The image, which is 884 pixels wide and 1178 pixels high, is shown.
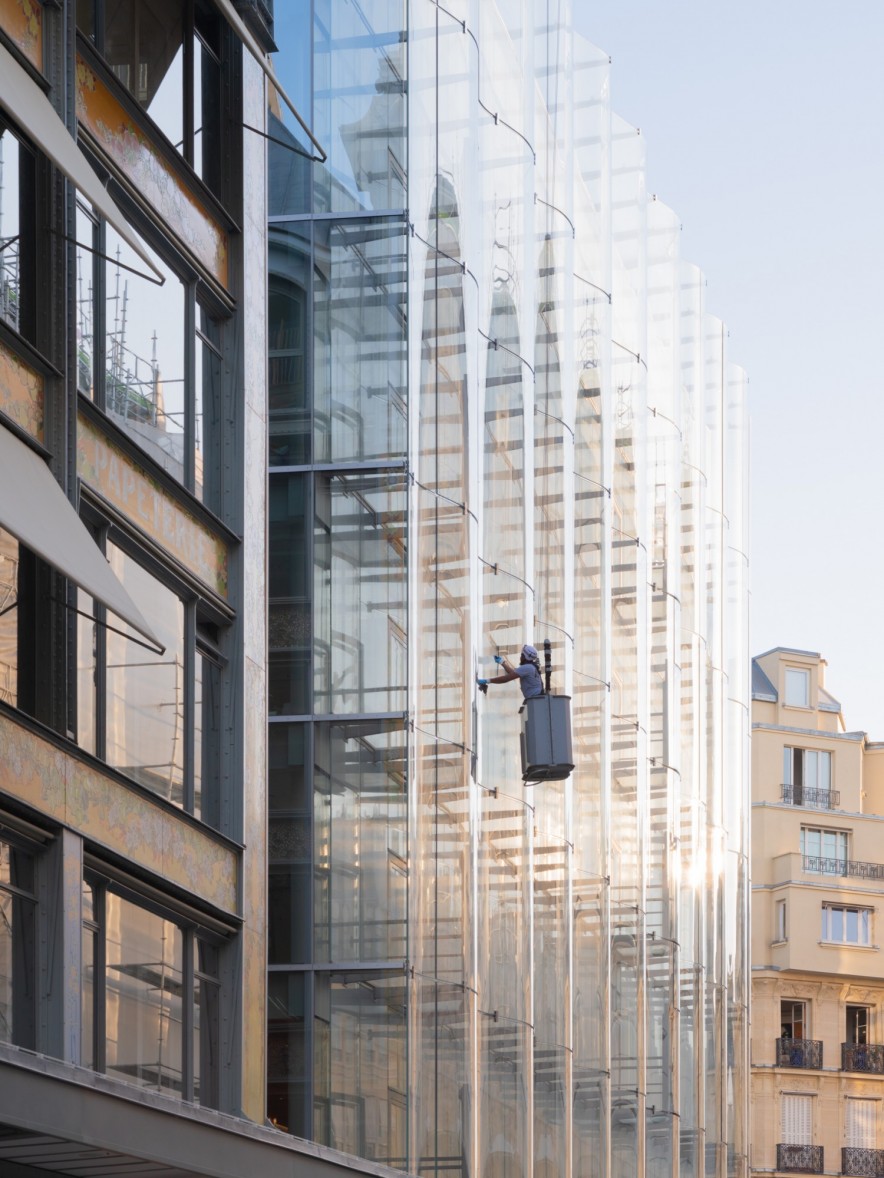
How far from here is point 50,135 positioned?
1606 centimetres

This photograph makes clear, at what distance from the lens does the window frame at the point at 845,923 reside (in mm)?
74750

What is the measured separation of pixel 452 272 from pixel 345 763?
7.01 metres

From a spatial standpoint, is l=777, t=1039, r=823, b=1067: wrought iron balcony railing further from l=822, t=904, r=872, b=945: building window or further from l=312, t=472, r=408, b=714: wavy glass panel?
l=312, t=472, r=408, b=714: wavy glass panel

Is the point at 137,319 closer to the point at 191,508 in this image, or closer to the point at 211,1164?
the point at 191,508

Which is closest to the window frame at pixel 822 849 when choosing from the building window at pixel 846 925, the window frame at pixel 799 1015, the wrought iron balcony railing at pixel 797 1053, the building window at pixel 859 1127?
the building window at pixel 846 925

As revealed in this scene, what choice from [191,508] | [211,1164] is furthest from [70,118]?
[211,1164]

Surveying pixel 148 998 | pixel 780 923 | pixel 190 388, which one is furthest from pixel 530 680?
pixel 780 923

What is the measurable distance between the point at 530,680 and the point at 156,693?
632 cm

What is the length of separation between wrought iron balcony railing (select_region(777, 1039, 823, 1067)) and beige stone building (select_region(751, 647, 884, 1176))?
1.3 inches

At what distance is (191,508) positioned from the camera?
21297 millimetres

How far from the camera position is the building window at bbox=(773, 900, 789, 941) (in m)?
74.3

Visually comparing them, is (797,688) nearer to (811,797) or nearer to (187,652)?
(811,797)

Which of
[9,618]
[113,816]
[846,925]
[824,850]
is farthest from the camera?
[824,850]

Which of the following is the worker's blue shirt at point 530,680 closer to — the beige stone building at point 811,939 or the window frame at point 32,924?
the window frame at point 32,924
